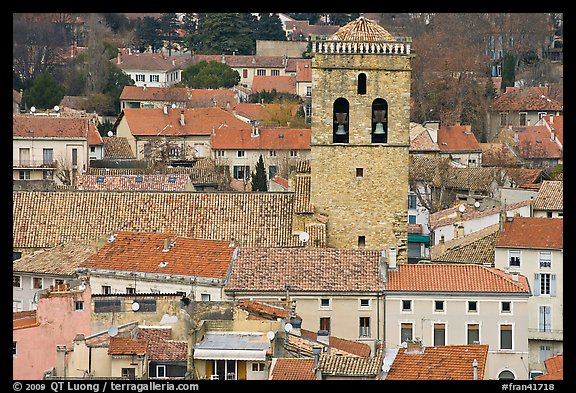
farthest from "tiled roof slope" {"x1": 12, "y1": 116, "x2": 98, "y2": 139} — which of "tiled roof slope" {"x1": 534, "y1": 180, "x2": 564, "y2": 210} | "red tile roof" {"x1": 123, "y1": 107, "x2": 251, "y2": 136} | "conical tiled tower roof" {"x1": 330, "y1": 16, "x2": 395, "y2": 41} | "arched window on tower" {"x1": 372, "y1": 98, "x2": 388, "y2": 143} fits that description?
"arched window on tower" {"x1": 372, "y1": 98, "x2": 388, "y2": 143}

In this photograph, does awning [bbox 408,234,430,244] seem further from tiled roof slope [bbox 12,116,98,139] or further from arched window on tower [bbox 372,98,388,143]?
tiled roof slope [bbox 12,116,98,139]

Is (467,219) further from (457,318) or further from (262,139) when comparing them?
(262,139)

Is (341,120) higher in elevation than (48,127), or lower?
lower

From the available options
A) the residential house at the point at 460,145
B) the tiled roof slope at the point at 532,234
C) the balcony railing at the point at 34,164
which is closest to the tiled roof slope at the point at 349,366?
the tiled roof slope at the point at 532,234

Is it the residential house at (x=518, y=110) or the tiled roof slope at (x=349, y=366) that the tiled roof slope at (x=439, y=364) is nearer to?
the tiled roof slope at (x=349, y=366)

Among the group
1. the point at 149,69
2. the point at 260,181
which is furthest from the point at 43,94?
the point at 260,181
